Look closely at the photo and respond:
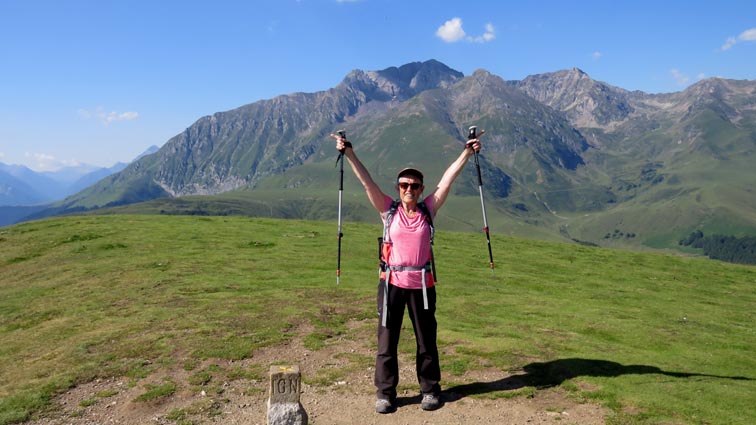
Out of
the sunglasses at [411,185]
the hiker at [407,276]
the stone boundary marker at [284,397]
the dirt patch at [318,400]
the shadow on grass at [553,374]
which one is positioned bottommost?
the dirt patch at [318,400]

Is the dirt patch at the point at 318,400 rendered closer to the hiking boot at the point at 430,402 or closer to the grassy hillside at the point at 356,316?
the hiking boot at the point at 430,402

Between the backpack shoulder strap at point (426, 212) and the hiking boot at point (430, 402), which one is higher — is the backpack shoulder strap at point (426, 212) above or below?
above

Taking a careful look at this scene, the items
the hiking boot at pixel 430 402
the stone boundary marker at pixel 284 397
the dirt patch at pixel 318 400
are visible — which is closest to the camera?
the stone boundary marker at pixel 284 397

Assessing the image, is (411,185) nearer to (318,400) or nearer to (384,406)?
(384,406)

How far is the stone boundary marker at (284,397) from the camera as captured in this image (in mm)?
10039

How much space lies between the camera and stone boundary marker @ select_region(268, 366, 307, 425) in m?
10.0

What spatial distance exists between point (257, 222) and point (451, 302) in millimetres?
39492

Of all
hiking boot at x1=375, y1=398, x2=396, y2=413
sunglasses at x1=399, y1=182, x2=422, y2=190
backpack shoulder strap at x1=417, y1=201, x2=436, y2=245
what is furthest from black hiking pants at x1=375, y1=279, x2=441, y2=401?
sunglasses at x1=399, y1=182, x2=422, y2=190

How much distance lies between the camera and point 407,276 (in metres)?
11.2

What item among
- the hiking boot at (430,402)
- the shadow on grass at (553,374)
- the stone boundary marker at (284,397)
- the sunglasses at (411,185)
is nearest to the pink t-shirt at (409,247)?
the sunglasses at (411,185)

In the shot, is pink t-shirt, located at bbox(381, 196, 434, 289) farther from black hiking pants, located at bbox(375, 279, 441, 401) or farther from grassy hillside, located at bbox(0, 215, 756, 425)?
grassy hillside, located at bbox(0, 215, 756, 425)

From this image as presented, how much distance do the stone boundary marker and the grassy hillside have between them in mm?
3936

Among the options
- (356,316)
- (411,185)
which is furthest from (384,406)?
(356,316)

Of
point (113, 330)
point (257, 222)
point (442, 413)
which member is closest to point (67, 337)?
point (113, 330)
